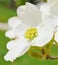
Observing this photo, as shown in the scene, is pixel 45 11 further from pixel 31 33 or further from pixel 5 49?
pixel 5 49

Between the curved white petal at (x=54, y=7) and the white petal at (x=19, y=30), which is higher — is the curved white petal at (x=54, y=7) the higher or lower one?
the higher one

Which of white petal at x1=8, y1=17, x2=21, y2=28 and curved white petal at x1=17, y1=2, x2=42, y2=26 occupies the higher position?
curved white petal at x1=17, y1=2, x2=42, y2=26

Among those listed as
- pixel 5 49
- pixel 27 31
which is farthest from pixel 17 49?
pixel 5 49

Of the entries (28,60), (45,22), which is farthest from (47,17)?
(28,60)

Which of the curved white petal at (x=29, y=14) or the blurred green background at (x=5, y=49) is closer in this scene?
the curved white petal at (x=29, y=14)

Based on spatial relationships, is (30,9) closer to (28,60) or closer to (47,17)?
(47,17)

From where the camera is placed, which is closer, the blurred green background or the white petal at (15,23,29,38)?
the white petal at (15,23,29,38)
